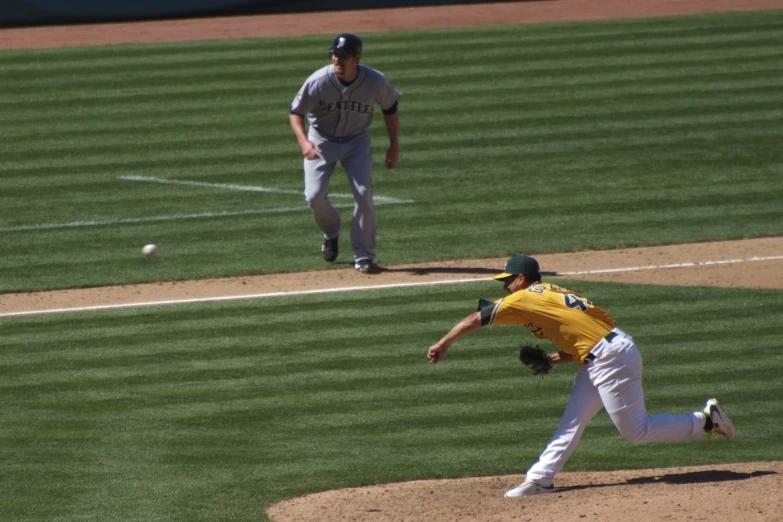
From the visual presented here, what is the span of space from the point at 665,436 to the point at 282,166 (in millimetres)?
8920

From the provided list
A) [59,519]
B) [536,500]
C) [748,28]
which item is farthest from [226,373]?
[748,28]

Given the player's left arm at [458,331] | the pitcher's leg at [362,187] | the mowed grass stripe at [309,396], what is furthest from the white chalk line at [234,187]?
the player's left arm at [458,331]

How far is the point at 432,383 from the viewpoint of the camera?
9.52m

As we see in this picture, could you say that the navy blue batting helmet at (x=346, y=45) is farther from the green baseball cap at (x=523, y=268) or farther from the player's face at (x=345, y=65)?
the green baseball cap at (x=523, y=268)

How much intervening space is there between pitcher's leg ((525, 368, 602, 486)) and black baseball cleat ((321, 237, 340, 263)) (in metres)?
5.31

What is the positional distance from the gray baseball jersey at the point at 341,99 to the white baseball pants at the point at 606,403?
478 cm

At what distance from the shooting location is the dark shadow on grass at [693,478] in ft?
24.0

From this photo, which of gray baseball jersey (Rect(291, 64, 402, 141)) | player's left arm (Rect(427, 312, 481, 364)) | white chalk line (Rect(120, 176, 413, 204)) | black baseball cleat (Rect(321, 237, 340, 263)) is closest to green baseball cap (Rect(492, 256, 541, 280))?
player's left arm (Rect(427, 312, 481, 364))

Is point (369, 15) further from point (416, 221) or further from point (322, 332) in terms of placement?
point (322, 332)

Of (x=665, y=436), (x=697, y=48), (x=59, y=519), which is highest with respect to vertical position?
(x=697, y=48)

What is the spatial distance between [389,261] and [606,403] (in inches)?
222

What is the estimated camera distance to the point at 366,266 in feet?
39.7

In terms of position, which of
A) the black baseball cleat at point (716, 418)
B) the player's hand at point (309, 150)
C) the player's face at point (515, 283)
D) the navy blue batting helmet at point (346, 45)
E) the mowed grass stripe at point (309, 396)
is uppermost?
the navy blue batting helmet at point (346, 45)

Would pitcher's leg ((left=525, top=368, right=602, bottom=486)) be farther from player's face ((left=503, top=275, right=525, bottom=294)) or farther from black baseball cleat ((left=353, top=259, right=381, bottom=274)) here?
black baseball cleat ((left=353, top=259, right=381, bottom=274))
